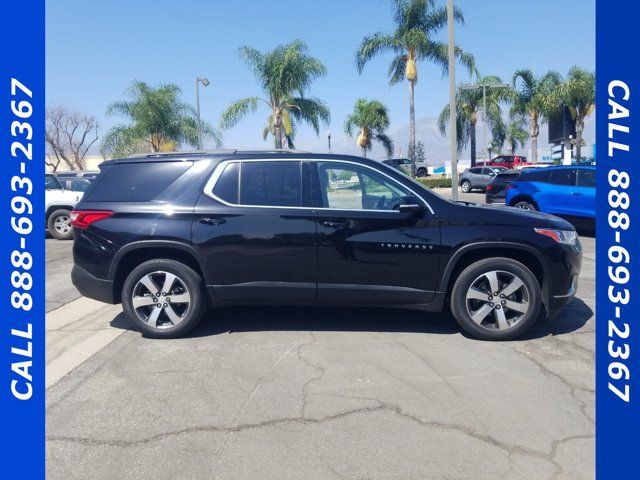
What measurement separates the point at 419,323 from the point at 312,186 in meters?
1.82

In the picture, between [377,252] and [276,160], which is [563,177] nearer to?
[377,252]

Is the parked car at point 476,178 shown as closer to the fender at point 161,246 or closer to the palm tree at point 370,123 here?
the palm tree at point 370,123

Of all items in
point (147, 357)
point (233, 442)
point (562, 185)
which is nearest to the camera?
point (233, 442)

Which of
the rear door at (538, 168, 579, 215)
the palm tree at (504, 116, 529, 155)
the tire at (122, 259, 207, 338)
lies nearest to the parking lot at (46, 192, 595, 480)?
the tire at (122, 259, 207, 338)

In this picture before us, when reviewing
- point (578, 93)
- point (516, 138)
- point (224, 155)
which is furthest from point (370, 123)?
point (224, 155)

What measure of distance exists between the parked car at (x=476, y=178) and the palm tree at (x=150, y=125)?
18.5m

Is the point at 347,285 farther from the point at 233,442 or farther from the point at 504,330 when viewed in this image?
the point at 233,442

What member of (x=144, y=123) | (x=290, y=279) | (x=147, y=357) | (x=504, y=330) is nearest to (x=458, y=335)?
(x=504, y=330)

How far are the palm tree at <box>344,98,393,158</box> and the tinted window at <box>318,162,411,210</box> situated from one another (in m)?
46.8

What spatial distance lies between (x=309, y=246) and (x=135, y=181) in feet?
6.14

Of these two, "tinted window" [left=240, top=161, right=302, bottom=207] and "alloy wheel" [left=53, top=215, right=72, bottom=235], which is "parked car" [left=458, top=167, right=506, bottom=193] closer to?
"alloy wheel" [left=53, top=215, right=72, bottom=235]

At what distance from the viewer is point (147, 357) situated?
14.9 ft

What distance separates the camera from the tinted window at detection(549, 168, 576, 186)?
11547 mm

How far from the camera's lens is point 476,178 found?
1193 inches
